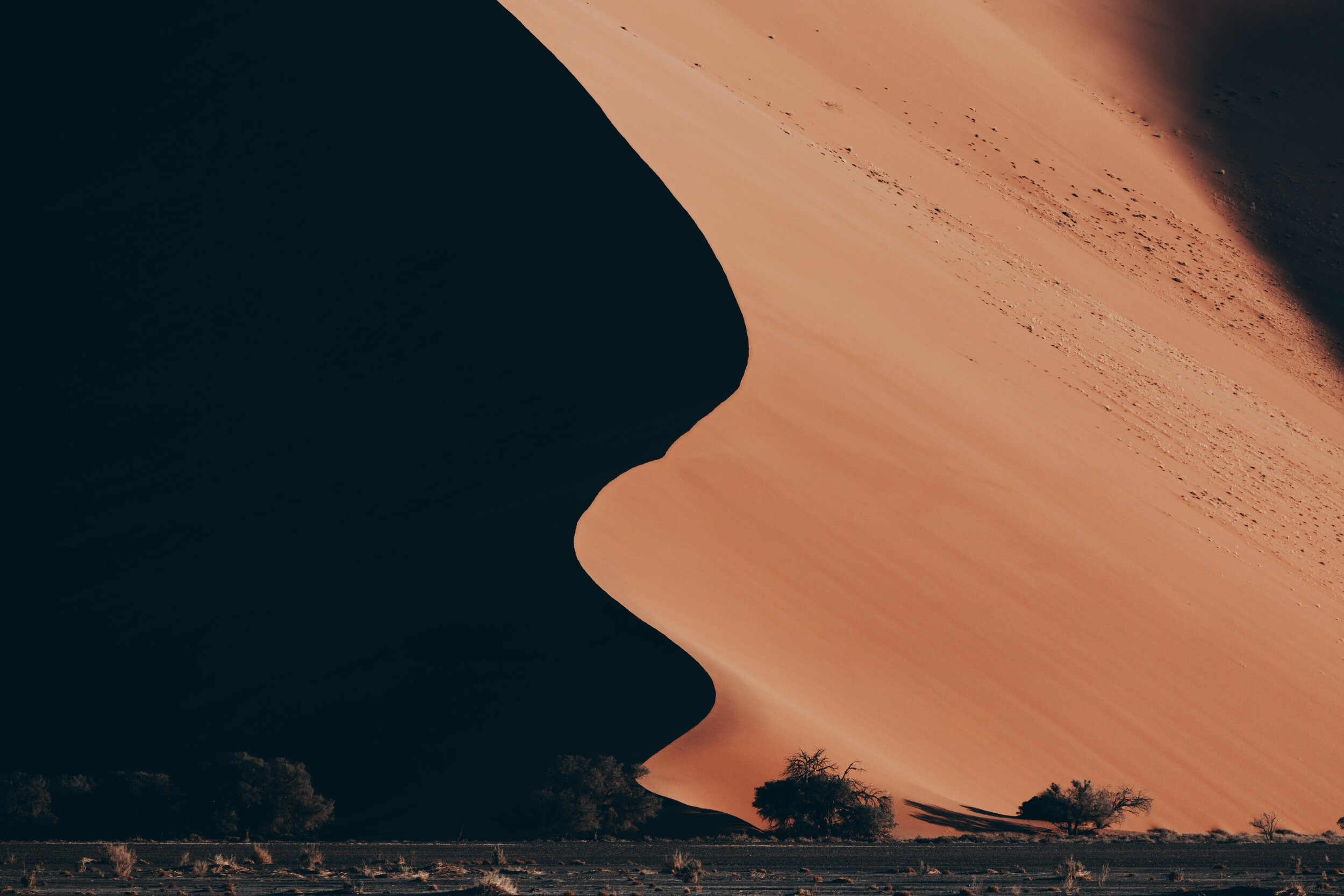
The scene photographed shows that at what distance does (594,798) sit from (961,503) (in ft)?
21.8

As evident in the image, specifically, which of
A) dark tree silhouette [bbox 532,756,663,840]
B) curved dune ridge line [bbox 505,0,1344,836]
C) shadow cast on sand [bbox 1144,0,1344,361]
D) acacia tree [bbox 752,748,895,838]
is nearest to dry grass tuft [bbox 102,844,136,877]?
dark tree silhouette [bbox 532,756,663,840]

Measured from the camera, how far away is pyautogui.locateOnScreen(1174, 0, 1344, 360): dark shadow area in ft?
115

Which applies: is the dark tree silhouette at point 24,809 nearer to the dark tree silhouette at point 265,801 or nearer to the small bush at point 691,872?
the dark tree silhouette at point 265,801

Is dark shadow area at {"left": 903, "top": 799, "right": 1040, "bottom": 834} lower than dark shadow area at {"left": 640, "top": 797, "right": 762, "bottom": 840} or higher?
higher

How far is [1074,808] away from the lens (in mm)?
11922

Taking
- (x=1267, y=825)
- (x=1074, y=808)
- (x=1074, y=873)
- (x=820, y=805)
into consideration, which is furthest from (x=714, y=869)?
(x=1267, y=825)

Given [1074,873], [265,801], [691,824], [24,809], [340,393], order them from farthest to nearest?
[340,393]
[24,809]
[265,801]
[691,824]
[1074,873]

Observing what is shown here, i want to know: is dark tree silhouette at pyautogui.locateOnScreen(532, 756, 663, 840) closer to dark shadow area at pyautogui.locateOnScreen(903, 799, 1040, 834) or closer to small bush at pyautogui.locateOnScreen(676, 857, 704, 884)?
small bush at pyautogui.locateOnScreen(676, 857, 704, 884)

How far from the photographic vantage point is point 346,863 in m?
10.3

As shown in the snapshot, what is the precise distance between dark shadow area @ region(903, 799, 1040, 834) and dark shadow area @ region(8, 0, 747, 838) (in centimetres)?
197

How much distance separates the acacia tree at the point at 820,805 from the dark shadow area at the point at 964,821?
1.07ft

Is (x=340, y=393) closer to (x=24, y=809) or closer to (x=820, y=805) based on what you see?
(x=24, y=809)

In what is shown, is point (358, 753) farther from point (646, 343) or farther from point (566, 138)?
point (566, 138)

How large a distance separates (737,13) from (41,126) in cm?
1716
